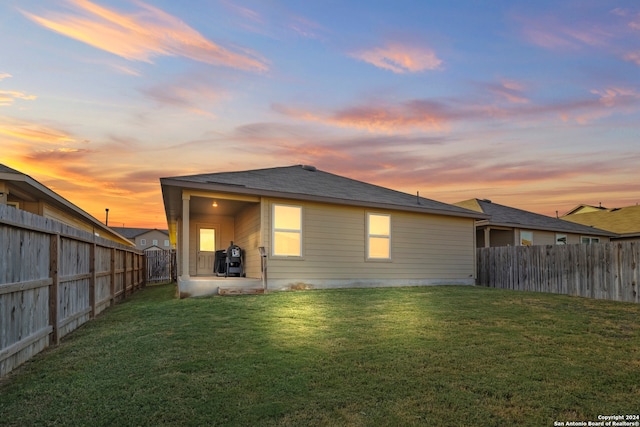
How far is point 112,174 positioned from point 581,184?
872 inches

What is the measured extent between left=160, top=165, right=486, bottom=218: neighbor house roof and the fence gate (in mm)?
9070

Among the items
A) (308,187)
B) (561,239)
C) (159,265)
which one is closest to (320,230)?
(308,187)

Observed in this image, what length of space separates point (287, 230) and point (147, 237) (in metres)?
72.8

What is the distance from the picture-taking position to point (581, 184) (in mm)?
21188

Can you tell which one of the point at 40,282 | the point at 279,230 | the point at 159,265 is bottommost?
the point at 159,265

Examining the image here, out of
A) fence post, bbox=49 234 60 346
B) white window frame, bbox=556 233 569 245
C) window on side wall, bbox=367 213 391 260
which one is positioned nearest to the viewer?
fence post, bbox=49 234 60 346

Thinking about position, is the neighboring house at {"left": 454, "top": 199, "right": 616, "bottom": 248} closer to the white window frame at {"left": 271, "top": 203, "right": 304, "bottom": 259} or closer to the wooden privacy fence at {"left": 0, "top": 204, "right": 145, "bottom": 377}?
the white window frame at {"left": 271, "top": 203, "right": 304, "bottom": 259}

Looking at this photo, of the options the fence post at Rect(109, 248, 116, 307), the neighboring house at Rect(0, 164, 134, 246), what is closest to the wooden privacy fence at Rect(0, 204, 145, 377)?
the fence post at Rect(109, 248, 116, 307)

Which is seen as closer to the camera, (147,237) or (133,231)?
(133,231)

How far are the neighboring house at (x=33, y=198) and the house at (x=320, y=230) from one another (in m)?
3.10

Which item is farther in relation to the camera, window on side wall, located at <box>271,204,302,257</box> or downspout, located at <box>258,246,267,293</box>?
window on side wall, located at <box>271,204,302,257</box>

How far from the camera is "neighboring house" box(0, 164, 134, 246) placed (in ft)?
33.2

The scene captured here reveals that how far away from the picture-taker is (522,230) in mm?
21500

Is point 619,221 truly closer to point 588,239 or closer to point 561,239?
point 588,239
